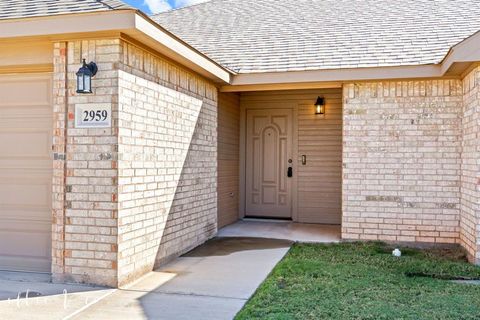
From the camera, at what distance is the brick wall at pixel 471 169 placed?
204 inches

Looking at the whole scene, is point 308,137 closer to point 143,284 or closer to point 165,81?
point 165,81

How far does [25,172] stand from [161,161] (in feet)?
4.88

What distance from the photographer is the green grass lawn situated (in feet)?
11.8

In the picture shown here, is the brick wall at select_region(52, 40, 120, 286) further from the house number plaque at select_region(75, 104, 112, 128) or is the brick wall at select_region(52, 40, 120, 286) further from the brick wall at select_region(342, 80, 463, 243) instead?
the brick wall at select_region(342, 80, 463, 243)

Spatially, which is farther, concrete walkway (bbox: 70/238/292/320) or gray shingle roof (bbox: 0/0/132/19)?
gray shingle roof (bbox: 0/0/132/19)

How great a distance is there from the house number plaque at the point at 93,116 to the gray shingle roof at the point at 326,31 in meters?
3.08

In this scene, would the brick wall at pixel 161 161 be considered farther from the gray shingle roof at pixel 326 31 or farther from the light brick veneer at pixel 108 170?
the gray shingle roof at pixel 326 31

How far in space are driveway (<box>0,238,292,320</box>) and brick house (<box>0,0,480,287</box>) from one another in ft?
0.81

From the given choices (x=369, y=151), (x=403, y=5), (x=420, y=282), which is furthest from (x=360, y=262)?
(x=403, y=5)

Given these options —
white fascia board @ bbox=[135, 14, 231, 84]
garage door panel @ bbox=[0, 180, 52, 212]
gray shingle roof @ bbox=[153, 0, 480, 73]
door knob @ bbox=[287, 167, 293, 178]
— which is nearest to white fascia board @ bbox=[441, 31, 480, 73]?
gray shingle roof @ bbox=[153, 0, 480, 73]

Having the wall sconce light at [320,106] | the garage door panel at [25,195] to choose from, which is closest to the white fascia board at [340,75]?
the wall sconce light at [320,106]

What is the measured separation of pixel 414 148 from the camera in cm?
634

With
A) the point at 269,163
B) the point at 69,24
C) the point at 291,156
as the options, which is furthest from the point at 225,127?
the point at 69,24

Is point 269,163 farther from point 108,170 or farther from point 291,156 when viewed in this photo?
point 108,170
